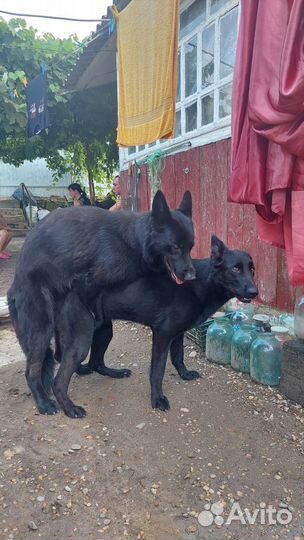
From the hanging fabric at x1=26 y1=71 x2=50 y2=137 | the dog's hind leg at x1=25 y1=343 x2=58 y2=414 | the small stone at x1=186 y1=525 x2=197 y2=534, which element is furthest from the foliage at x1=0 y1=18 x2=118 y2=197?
the small stone at x1=186 y1=525 x2=197 y2=534

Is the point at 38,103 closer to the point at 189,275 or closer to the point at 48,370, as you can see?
the point at 48,370

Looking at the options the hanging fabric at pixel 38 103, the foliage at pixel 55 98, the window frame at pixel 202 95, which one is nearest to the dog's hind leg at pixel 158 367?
the window frame at pixel 202 95

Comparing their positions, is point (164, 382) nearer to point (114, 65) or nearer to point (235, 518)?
point (235, 518)

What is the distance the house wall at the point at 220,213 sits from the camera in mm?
3791

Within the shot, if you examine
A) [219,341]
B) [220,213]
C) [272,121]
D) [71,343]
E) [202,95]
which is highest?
[202,95]

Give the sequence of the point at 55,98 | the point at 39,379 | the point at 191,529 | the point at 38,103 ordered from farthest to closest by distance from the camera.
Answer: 1. the point at 55,98
2. the point at 38,103
3. the point at 39,379
4. the point at 191,529

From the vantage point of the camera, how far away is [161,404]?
2920 millimetres

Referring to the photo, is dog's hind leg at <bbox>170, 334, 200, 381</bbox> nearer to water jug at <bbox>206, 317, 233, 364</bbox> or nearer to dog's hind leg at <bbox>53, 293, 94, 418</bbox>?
water jug at <bbox>206, 317, 233, 364</bbox>

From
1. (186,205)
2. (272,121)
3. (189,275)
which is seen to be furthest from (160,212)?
(272,121)

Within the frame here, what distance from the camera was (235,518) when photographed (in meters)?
1.93

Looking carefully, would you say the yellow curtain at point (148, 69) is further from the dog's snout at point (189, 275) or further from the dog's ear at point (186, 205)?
the dog's snout at point (189, 275)

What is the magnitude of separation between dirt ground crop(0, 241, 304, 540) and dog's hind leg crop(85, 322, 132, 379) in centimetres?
10

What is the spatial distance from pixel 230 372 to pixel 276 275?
103 cm

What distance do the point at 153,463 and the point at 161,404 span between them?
0.61m
